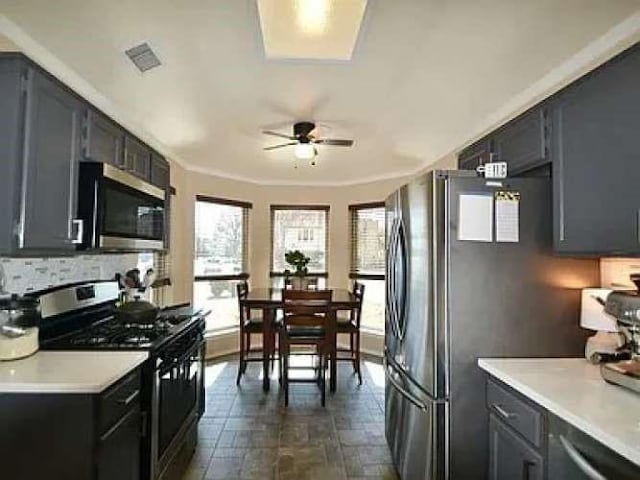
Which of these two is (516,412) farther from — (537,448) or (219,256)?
(219,256)

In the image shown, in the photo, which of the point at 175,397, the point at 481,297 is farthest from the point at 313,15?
the point at 175,397

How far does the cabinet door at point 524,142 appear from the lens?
235 centimetres

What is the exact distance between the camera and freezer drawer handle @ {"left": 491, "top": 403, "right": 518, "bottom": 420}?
6.20 feet

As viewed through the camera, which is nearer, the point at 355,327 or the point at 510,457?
the point at 510,457

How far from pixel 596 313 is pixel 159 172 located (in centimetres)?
297

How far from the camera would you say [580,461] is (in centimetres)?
141

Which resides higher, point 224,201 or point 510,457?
point 224,201

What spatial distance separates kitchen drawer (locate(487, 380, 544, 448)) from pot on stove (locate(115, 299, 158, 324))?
1855 mm

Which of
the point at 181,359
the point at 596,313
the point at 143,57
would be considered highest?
the point at 143,57

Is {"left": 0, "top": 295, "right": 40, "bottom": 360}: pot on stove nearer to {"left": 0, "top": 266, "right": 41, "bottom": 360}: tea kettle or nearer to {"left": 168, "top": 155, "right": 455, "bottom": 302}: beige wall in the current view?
{"left": 0, "top": 266, "right": 41, "bottom": 360}: tea kettle

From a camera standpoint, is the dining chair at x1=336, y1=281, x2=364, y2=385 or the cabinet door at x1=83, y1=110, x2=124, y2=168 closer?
the cabinet door at x1=83, y1=110, x2=124, y2=168

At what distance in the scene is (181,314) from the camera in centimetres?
326

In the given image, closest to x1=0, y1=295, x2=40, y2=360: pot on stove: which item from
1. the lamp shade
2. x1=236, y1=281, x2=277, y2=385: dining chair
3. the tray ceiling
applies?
the tray ceiling

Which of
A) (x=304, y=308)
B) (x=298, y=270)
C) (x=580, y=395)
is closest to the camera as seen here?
(x=580, y=395)
